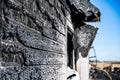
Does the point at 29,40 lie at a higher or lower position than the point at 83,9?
lower

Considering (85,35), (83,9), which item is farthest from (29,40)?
(85,35)

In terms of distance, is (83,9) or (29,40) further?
(83,9)

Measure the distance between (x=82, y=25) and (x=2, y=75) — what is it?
4.25 metres

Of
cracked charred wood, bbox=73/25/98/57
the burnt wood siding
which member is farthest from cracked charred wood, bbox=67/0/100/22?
the burnt wood siding

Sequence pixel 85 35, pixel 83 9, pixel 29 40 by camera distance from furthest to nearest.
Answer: pixel 85 35 → pixel 83 9 → pixel 29 40

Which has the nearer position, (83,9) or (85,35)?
(83,9)

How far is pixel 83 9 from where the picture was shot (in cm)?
482

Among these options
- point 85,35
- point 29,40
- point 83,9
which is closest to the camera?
point 29,40

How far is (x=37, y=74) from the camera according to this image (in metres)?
2.35

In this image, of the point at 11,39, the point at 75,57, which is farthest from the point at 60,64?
the point at 75,57

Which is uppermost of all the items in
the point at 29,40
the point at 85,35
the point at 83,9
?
the point at 83,9

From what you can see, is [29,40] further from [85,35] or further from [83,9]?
[85,35]

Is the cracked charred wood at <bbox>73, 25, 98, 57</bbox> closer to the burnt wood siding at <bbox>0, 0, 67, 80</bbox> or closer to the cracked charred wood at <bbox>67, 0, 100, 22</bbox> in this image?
the cracked charred wood at <bbox>67, 0, 100, 22</bbox>

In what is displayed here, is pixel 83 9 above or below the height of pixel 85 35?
above
